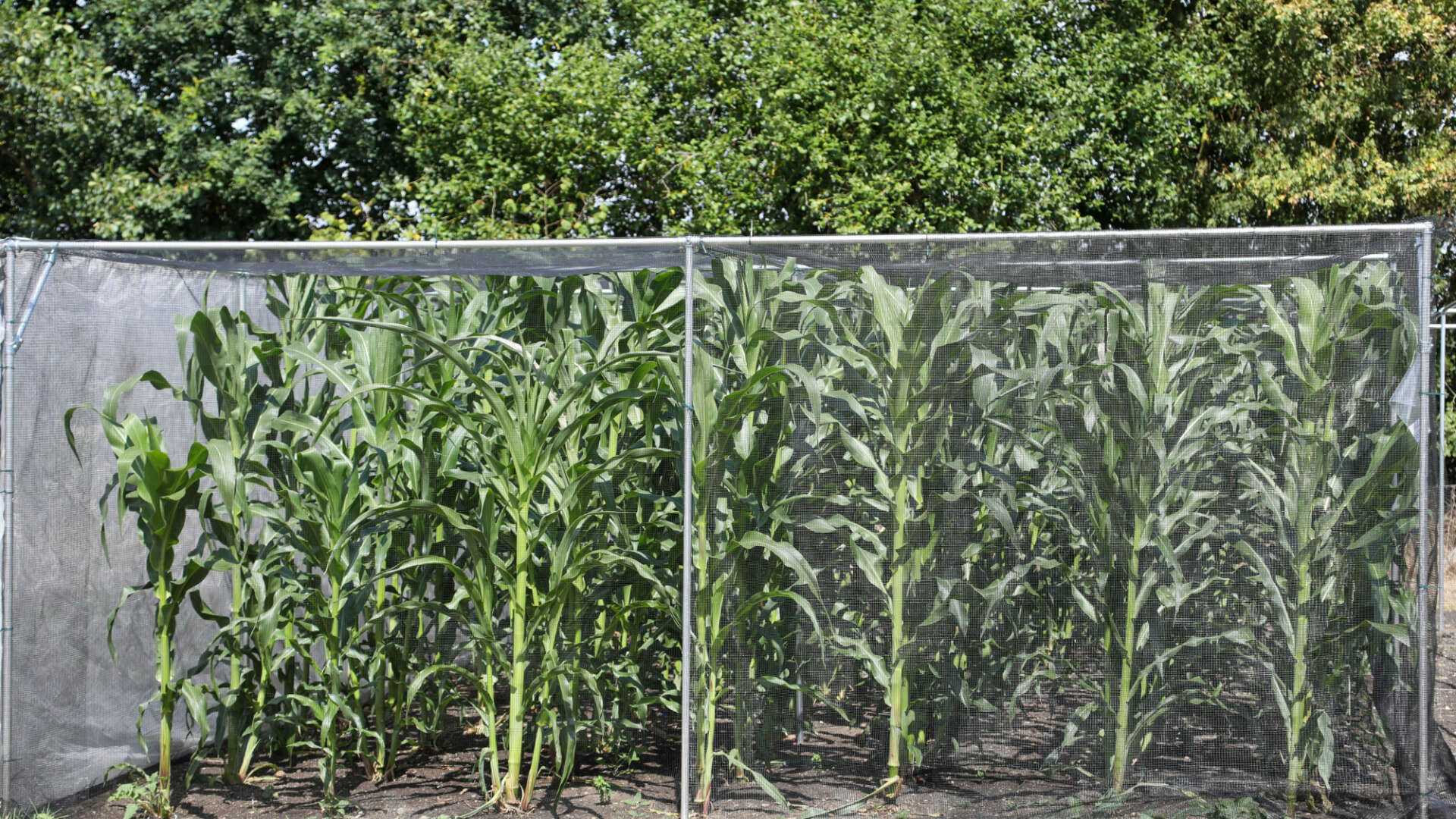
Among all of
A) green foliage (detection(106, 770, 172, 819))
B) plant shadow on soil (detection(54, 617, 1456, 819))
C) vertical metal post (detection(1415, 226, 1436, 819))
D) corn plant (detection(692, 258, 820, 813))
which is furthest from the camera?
green foliage (detection(106, 770, 172, 819))

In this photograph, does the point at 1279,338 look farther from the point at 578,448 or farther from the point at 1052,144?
the point at 1052,144

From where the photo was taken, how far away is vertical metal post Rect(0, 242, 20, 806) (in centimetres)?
333

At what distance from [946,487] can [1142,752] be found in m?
0.91

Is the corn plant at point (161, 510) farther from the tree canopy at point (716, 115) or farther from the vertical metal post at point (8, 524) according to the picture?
the tree canopy at point (716, 115)

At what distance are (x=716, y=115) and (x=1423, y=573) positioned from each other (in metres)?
7.14

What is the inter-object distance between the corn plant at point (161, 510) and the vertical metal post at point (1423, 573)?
3415 mm

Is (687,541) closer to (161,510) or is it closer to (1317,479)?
(161,510)

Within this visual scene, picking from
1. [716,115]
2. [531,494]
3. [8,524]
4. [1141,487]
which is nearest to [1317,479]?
[1141,487]

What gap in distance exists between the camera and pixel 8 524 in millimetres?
3359

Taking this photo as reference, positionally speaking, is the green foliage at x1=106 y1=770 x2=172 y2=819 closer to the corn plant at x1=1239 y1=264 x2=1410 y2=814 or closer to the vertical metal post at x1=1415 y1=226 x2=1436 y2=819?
the corn plant at x1=1239 y1=264 x2=1410 y2=814

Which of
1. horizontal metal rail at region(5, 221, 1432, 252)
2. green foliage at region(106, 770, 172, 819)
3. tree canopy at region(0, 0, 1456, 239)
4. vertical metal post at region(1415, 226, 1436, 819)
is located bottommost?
green foliage at region(106, 770, 172, 819)

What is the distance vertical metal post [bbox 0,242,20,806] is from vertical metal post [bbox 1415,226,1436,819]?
398 cm

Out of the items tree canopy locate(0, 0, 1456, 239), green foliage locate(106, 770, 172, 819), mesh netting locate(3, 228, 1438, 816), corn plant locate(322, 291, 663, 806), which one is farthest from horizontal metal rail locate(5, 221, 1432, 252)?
tree canopy locate(0, 0, 1456, 239)

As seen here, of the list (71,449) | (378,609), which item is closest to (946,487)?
(378,609)
